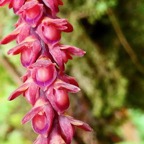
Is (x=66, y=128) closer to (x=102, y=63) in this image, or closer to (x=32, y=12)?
(x=32, y=12)

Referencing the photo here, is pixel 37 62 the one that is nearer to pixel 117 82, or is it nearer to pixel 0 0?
pixel 0 0

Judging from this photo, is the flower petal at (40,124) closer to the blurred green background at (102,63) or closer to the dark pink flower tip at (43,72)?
the dark pink flower tip at (43,72)

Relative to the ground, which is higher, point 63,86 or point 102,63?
point 63,86

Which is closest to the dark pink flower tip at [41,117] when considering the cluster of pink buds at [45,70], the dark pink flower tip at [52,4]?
the cluster of pink buds at [45,70]

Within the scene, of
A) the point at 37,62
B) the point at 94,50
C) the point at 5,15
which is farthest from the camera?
the point at 94,50

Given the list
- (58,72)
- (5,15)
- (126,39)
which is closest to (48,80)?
(58,72)

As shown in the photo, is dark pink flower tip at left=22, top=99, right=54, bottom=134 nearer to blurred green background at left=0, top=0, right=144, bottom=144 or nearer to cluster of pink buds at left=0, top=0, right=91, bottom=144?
cluster of pink buds at left=0, top=0, right=91, bottom=144

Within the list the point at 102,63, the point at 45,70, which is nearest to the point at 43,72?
the point at 45,70

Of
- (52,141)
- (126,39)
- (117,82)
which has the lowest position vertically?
(117,82)
